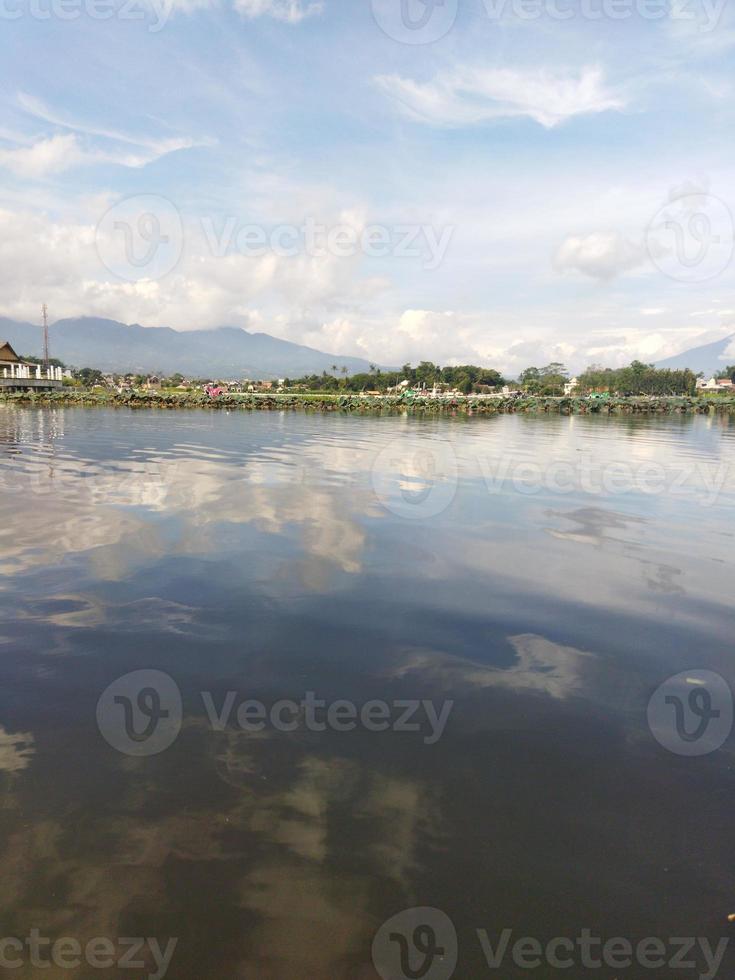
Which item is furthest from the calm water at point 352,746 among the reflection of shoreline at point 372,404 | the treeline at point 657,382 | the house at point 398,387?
the treeline at point 657,382

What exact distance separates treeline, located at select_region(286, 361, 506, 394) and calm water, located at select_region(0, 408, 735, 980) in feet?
463

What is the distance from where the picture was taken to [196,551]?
10.3m

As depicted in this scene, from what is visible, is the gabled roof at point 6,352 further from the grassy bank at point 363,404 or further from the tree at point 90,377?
the tree at point 90,377

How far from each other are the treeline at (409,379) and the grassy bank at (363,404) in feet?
195

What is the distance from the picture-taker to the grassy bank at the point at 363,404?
77.5 metres

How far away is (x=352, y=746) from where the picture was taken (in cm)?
515

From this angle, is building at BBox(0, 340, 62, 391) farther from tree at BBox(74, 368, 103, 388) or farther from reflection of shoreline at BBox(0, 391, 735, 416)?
tree at BBox(74, 368, 103, 388)

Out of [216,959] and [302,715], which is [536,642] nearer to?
[302,715]

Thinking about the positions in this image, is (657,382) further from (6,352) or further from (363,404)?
(6,352)

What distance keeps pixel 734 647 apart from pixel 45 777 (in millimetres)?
7319

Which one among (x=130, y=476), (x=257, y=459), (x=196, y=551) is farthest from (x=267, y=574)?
(x=257, y=459)

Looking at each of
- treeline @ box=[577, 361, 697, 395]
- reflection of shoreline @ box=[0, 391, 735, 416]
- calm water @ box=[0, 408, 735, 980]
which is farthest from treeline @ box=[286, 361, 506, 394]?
calm water @ box=[0, 408, 735, 980]

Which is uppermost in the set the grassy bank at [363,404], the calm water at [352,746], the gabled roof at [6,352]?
the gabled roof at [6,352]

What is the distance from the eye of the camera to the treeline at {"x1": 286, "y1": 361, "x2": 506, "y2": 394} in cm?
15675
